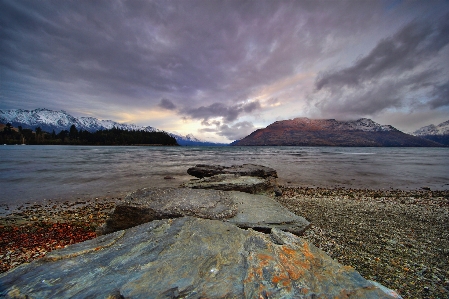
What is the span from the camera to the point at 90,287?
9.71 feet

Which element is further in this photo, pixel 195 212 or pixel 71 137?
pixel 71 137

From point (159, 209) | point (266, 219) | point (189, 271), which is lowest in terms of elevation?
point (266, 219)

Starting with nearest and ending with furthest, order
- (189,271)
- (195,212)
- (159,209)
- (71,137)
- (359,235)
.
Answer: (189,271)
(195,212)
(159,209)
(359,235)
(71,137)

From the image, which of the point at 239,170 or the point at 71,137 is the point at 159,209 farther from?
the point at 71,137

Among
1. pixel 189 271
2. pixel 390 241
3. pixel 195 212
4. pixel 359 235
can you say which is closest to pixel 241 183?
pixel 195 212

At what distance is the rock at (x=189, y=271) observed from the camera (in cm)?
285

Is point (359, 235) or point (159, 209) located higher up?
point (159, 209)

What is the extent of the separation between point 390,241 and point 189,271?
7.64m

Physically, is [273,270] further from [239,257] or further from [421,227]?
[421,227]

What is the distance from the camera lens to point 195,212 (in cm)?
682

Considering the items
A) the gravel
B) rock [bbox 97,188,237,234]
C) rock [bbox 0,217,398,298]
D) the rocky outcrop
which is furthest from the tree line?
rock [bbox 0,217,398,298]

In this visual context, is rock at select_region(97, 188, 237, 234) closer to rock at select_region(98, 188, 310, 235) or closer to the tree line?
rock at select_region(98, 188, 310, 235)

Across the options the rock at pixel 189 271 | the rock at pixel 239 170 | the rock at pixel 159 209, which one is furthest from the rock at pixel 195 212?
the rock at pixel 239 170

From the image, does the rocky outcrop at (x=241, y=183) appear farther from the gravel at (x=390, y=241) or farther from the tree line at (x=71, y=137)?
the tree line at (x=71, y=137)
